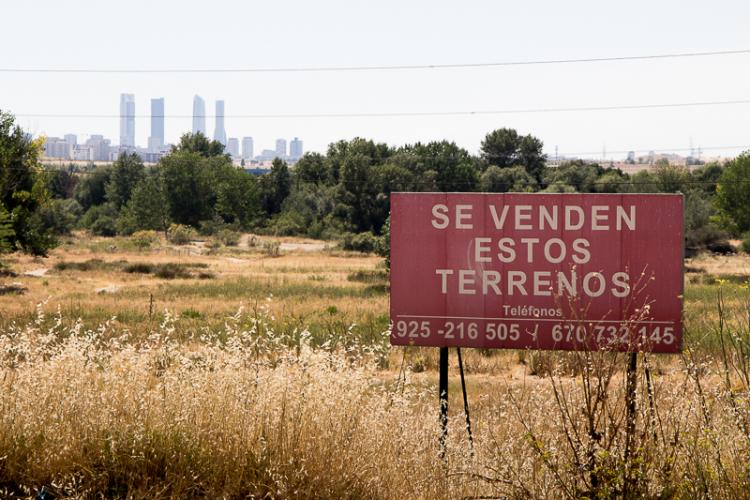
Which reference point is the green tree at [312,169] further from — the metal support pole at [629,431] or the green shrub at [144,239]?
the metal support pole at [629,431]

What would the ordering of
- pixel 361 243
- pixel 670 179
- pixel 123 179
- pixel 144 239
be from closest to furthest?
1. pixel 361 243
2. pixel 144 239
3. pixel 670 179
4. pixel 123 179

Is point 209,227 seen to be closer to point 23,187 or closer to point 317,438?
point 23,187

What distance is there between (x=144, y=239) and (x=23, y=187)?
38.7 metres

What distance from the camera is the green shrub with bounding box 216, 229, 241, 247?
8412 cm

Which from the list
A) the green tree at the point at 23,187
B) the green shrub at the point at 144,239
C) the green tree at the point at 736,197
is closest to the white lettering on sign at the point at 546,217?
the green tree at the point at 23,187

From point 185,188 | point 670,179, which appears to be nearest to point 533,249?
point 670,179

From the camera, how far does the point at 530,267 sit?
774 cm

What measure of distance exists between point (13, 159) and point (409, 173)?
6660 centimetres

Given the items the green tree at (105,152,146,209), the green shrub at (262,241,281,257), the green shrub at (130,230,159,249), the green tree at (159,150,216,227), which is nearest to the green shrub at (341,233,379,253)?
the green shrub at (262,241,281,257)

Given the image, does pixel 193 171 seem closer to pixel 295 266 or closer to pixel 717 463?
pixel 295 266

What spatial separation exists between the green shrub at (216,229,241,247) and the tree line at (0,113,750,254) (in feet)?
26.2

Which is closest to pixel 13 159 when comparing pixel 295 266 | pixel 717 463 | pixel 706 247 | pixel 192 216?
pixel 295 266

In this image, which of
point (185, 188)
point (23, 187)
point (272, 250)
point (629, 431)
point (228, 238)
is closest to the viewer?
point (629, 431)

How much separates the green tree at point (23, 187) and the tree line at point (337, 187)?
111 ft
